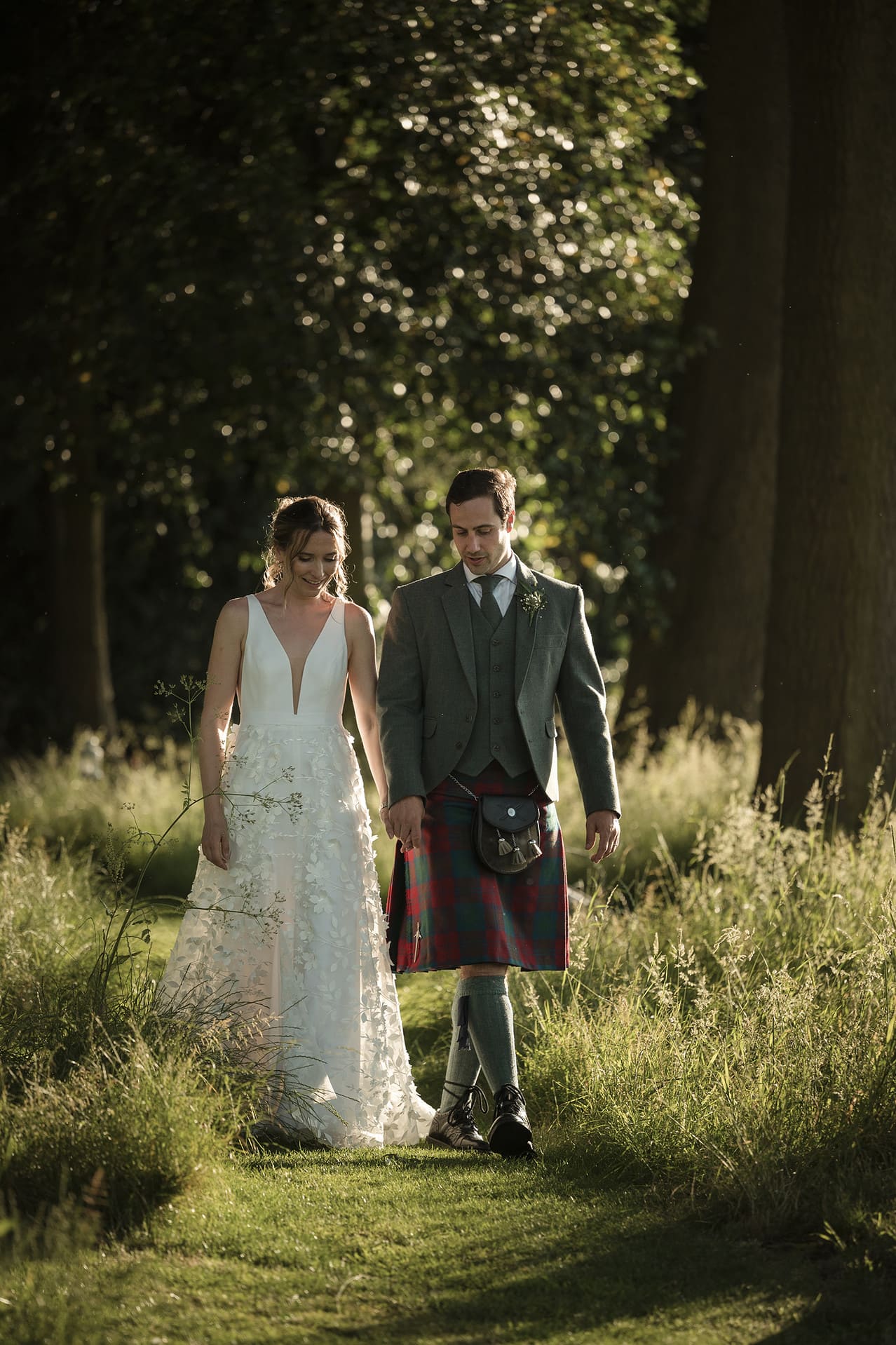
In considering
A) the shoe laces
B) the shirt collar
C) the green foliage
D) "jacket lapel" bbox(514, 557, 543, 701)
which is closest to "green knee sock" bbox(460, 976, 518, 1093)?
the shoe laces

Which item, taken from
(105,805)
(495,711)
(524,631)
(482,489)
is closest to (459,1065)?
(495,711)

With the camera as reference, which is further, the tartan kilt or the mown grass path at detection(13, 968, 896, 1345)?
the tartan kilt

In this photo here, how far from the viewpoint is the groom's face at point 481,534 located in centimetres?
475

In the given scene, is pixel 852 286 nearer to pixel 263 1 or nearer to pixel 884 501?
pixel 884 501

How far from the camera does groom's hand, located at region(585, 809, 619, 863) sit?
481 centimetres

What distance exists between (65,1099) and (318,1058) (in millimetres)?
1171

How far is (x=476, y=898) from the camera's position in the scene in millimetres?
4656

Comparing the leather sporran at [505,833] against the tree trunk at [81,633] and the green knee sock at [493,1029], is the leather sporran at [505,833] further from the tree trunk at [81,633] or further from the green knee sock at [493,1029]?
the tree trunk at [81,633]

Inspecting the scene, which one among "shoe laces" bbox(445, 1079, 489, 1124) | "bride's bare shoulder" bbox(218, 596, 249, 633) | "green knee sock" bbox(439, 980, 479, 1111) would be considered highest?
"bride's bare shoulder" bbox(218, 596, 249, 633)

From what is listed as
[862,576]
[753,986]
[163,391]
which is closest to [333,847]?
[753,986]

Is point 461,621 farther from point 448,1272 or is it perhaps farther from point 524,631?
point 448,1272

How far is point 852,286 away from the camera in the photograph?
7277mm

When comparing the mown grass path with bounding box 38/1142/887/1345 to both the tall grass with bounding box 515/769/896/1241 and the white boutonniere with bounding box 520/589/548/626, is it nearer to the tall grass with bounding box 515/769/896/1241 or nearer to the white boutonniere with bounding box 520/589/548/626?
the tall grass with bounding box 515/769/896/1241

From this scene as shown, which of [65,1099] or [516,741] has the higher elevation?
[516,741]
